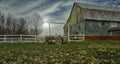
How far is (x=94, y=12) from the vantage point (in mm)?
37625

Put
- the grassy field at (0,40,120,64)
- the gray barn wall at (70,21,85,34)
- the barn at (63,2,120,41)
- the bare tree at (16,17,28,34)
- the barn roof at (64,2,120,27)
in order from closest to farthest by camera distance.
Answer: the grassy field at (0,40,120,64) → the barn at (63,2,120,41) → the gray barn wall at (70,21,85,34) → the barn roof at (64,2,120,27) → the bare tree at (16,17,28,34)

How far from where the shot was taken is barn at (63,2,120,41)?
1396 inches

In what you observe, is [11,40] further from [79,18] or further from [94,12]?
[94,12]

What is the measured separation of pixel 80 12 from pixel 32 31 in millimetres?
26906

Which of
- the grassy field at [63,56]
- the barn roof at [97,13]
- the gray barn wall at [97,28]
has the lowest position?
the grassy field at [63,56]

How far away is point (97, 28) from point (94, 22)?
1.51 m

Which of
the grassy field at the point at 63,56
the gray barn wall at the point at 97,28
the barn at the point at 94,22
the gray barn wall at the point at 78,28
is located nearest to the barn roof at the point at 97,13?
the barn at the point at 94,22

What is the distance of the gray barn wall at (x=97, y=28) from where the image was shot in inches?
1397

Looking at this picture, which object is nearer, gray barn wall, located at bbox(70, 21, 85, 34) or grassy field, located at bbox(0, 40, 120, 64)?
grassy field, located at bbox(0, 40, 120, 64)

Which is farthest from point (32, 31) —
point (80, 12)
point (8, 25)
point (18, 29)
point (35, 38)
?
point (35, 38)

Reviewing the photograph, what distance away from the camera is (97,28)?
36.7 m

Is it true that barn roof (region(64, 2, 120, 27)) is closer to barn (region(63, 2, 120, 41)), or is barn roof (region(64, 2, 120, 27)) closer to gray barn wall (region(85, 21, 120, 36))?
barn (region(63, 2, 120, 41))

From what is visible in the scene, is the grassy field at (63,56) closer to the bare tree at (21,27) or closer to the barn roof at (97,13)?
the barn roof at (97,13)

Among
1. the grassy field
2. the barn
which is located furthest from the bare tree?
the grassy field
